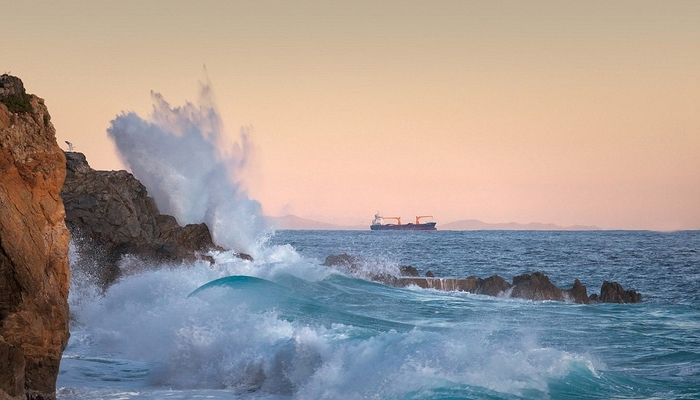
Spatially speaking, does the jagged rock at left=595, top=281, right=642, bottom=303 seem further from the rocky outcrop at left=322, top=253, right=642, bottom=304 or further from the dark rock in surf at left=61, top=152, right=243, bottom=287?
the dark rock in surf at left=61, top=152, right=243, bottom=287

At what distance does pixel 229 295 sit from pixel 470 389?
8408 millimetres

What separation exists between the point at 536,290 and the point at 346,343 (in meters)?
15.4

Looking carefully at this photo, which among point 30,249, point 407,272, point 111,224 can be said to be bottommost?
point 407,272

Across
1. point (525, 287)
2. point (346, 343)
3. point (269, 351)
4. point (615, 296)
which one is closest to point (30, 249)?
point (269, 351)

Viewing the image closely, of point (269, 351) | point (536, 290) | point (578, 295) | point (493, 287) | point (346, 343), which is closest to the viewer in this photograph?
point (346, 343)

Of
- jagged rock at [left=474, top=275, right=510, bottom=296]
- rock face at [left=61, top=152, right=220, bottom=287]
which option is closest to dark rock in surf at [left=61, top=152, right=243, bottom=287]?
rock face at [left=61, top=152, right=220, bottom=287]

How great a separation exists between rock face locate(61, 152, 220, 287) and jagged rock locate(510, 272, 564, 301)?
35.3 ft

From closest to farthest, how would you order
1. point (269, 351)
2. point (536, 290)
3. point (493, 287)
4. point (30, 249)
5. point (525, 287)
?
1. point (30, 249)
2. point (269, 351)
3. point (536, 290)
4. point (525, 287)
5. point (493, 287)

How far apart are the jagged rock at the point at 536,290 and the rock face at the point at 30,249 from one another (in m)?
19.7

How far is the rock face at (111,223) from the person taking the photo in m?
21.0

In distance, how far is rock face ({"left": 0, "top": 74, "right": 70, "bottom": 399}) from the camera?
7242mm

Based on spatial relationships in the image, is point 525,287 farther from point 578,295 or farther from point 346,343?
point 346,343

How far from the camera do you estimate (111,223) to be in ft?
73.4

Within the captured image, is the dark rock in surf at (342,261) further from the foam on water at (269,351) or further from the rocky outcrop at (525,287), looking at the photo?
the foam on water at (269,351)
